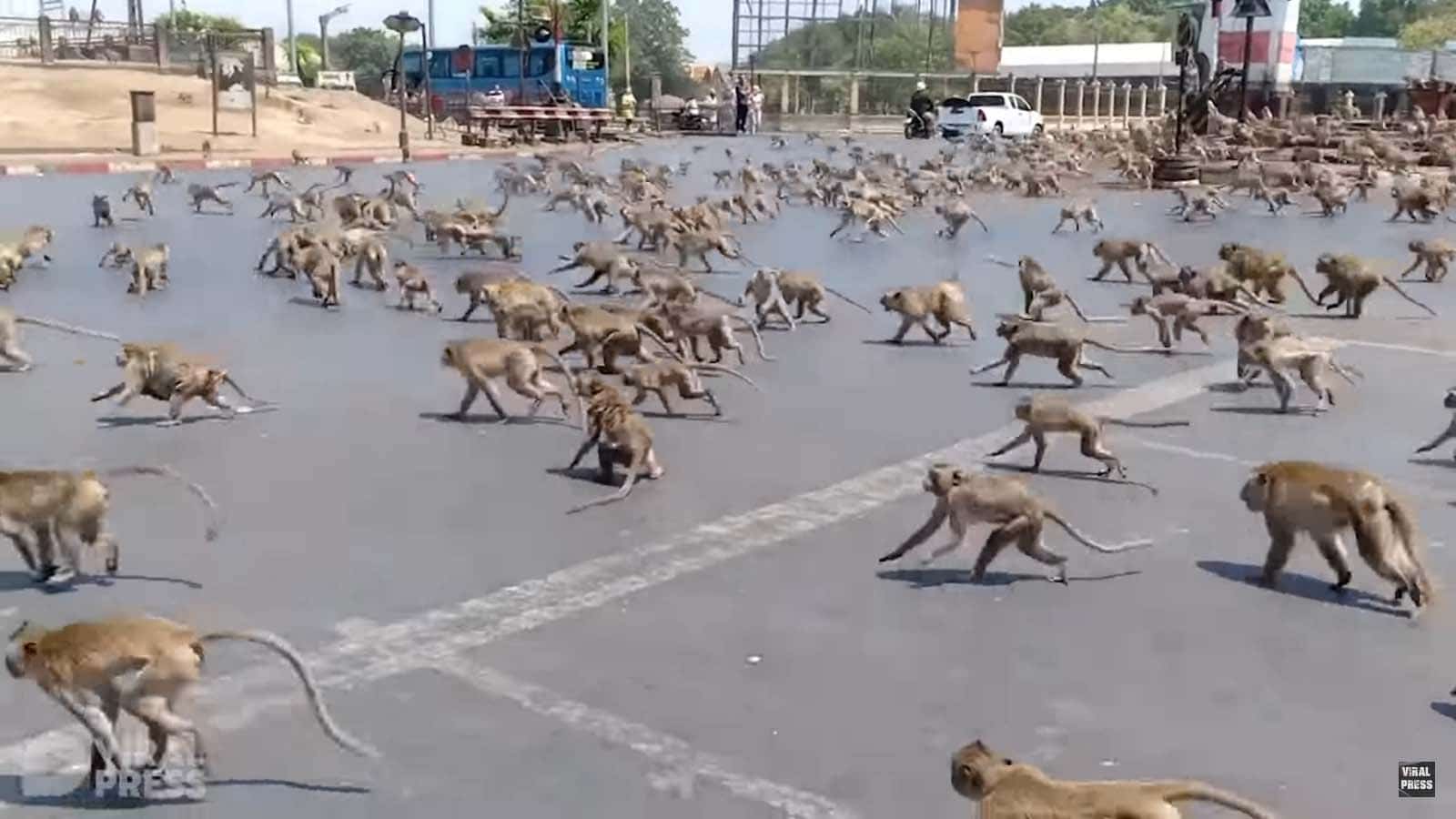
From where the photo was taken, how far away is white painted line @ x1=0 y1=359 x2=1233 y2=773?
17.4ft

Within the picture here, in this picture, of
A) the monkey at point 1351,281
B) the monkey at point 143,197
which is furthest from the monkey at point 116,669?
the monkey at point 143,197

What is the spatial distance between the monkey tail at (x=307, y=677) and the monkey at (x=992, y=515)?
2775 millimetres

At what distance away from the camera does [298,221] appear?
20625 millimetres

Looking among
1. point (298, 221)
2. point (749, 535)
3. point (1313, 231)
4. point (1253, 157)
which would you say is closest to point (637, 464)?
point (749, 535)

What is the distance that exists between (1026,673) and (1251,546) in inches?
84.8

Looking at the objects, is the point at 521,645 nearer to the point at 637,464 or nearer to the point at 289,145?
the point at 637,464

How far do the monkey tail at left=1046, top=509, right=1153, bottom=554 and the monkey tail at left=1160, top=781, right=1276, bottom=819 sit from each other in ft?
9.72

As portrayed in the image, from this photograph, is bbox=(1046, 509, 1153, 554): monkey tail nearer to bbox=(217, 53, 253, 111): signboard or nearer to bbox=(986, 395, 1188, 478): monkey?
bbox=(986, 395, 1188, 478): monkey

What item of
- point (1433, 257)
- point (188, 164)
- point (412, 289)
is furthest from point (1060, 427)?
point (188, 164)

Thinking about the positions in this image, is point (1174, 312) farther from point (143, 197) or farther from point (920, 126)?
point (920, 126)

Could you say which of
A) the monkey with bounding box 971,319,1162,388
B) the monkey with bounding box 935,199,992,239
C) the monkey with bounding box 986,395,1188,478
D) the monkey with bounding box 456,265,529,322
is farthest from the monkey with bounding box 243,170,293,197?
the monkey with bounding box 986,395,1188,478

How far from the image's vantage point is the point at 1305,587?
678 cm

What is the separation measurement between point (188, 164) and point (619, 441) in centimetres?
2677

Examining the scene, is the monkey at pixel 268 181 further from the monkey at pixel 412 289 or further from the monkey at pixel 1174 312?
the monkey at pixel 1174 312
